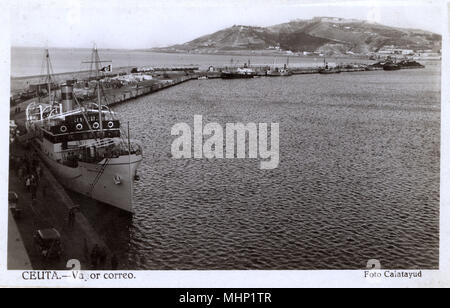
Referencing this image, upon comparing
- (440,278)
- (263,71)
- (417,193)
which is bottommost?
(440,278)

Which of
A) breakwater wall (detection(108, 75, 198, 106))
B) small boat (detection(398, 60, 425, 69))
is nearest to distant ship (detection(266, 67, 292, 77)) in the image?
breakwater wall (detection(108, 75, 198, 106))

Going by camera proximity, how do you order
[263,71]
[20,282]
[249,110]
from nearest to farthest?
[20,282] → [249,110] → [263,71]

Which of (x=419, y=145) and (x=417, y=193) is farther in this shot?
(x=419, y=145)

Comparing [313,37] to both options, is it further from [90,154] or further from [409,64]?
[90,154]

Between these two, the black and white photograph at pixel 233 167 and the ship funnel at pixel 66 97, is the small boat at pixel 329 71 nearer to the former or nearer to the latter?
the black and white photograph at pixel 233 167

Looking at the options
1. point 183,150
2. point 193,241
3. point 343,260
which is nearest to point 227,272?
A: point 193,241

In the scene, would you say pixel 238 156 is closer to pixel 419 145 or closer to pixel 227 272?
pixel 227 272

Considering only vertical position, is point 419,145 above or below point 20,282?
above
